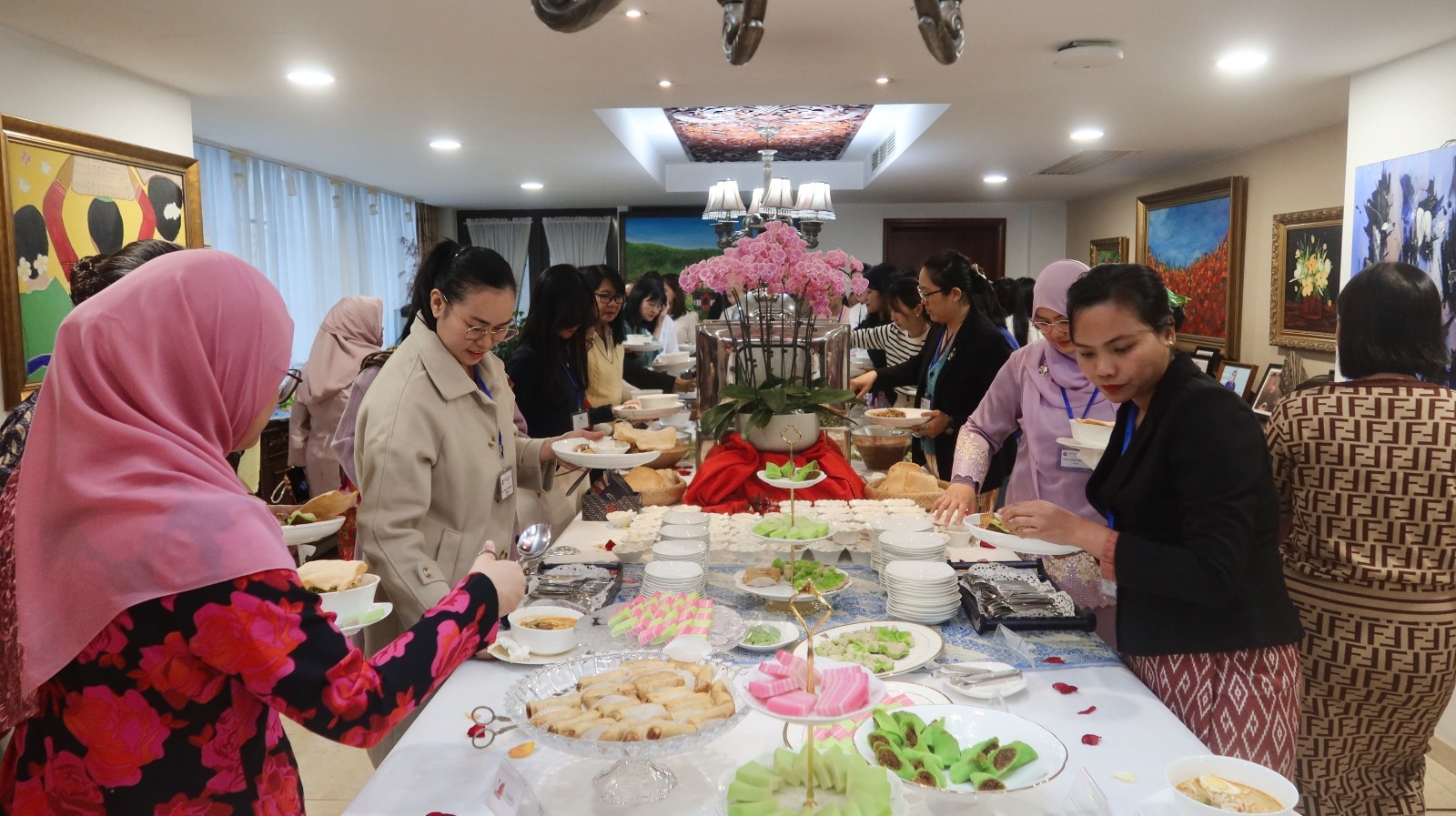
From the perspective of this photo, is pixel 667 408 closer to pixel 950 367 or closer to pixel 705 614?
pixel 950 367

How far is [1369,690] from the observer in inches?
80.7

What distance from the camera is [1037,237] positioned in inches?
428

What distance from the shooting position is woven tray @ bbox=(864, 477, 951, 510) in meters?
2.66

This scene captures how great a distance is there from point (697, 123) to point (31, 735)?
7290 millimetres

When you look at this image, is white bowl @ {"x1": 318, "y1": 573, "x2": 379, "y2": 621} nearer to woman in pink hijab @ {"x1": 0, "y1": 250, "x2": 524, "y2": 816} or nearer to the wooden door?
woman in pink hijab @ {"x1": 0, "y1": 250, "x2": 524, "y2": 816}

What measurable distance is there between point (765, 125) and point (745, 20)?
7001 mm

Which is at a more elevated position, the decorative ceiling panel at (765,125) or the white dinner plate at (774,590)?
the decorative ceiling panel at (765,125)

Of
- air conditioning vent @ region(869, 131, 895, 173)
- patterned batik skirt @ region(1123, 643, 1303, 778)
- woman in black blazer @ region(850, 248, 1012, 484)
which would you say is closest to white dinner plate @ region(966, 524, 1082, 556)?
patterned batik skirt @ region(1123, 643, 1303, 778)

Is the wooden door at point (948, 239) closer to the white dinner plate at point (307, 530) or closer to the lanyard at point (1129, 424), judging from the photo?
the lanyard at point (1129, 424)

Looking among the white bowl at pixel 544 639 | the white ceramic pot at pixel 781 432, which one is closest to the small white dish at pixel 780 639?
the white bowl at pixel 544 639

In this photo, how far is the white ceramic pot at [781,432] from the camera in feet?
9.31

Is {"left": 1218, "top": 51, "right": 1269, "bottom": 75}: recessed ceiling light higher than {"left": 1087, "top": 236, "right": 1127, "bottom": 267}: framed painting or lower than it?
higher

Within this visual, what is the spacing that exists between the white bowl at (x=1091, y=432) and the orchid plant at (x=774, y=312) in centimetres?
92

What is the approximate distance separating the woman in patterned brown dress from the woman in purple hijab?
510 mm
